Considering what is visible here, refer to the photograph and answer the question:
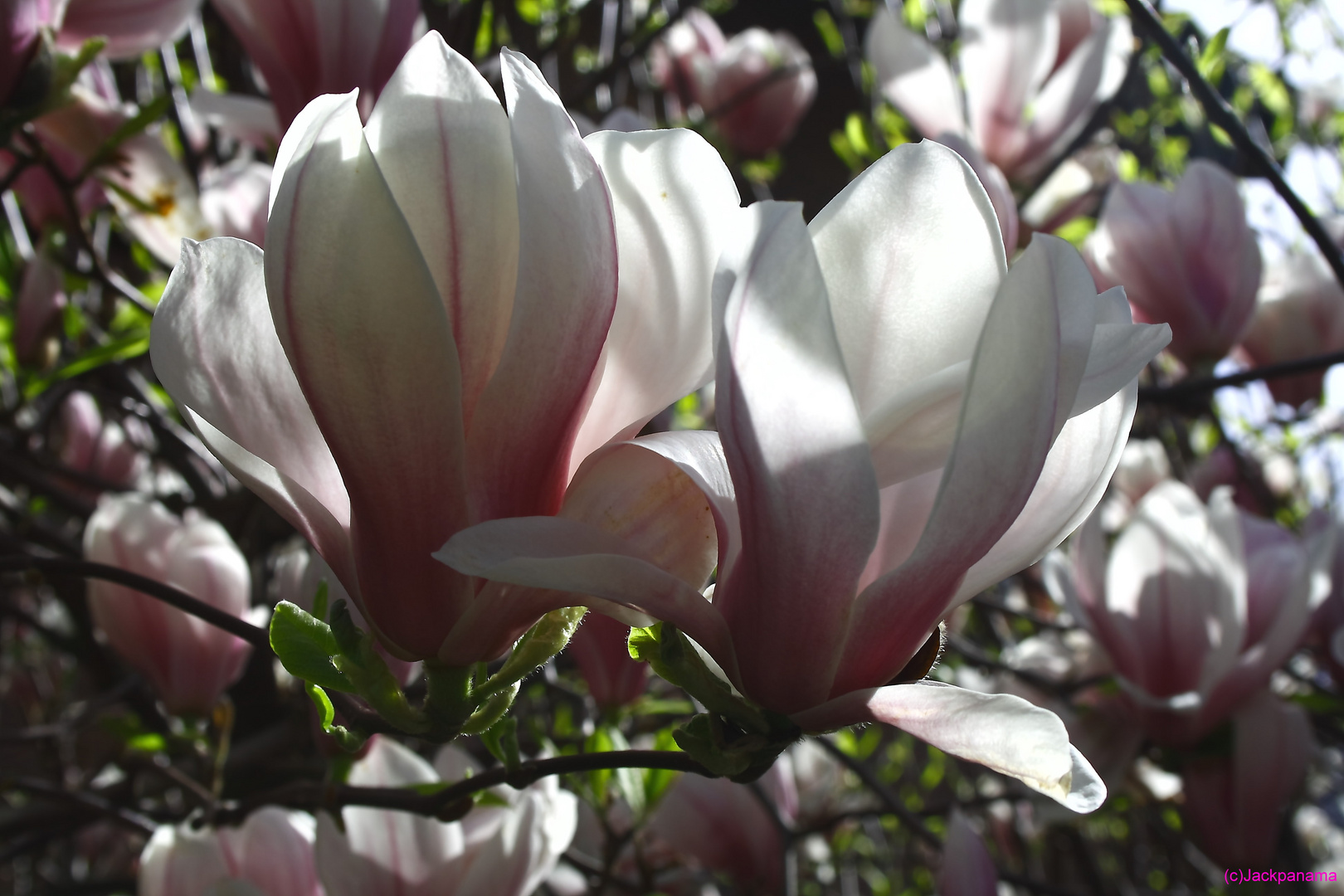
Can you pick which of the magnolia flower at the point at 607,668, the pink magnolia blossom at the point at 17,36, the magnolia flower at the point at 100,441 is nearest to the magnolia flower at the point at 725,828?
the magnolia flower at the point at 607,668

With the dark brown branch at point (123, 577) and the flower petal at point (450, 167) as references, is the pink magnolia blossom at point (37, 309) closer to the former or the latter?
the dark brown branch at point (123, 577)

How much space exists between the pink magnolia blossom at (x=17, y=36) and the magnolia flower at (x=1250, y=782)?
99 cm

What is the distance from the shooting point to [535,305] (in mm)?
265

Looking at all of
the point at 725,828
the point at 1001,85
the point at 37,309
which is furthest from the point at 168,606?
the point at 1001,85

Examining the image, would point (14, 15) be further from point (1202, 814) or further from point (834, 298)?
point (1202, 814)

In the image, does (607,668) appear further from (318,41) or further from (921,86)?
(921,86)

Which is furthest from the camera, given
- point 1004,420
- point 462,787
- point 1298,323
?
point 1298,323

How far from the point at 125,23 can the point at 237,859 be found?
1.82ft

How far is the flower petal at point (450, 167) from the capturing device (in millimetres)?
268

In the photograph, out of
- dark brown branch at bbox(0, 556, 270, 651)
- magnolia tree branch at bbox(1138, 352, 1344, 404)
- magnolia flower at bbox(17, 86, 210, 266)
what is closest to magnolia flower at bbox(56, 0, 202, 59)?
magnolia flower at bbox(17, 86, 210, 266)

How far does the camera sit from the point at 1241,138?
1.82ft

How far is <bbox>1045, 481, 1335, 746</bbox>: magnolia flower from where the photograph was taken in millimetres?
818

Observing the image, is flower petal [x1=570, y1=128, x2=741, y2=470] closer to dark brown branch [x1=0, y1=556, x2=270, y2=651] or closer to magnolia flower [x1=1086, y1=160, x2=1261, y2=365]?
dark brown branch [x1=0, y1=556, x2=270, y2=651]

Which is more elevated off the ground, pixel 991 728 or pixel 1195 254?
pixel 991 728
